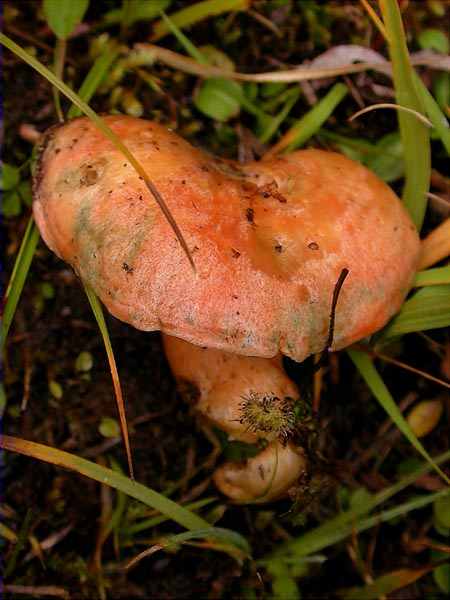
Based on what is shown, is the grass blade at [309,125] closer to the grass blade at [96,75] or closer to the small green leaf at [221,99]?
the small green leaf at [221,99]

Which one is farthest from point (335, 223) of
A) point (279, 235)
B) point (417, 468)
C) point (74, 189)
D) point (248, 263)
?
point (417, 468)

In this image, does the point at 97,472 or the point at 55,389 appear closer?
the point at 97,472

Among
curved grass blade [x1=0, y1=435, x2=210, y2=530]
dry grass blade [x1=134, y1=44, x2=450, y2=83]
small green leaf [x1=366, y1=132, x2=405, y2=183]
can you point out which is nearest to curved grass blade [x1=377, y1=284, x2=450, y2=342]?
small green leaf [x1=366, y1=132, x2=405, y2=183]

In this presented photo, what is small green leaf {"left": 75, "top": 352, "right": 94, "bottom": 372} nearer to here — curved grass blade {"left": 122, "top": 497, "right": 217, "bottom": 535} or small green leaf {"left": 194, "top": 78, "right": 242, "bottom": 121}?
curved grass blade {"left": 122, "top": 497, "right": 217, "bottom": 535}

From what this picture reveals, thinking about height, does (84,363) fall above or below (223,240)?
below

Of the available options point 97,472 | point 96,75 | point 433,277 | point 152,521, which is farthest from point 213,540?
point 96,75

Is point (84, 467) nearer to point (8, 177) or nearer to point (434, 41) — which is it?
point (8, 177)

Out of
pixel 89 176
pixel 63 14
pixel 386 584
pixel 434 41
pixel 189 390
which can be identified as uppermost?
pixel 434 41

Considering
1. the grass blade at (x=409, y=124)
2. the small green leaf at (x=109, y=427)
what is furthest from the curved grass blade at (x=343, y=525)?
the grass blade at (x=409, y=124)
